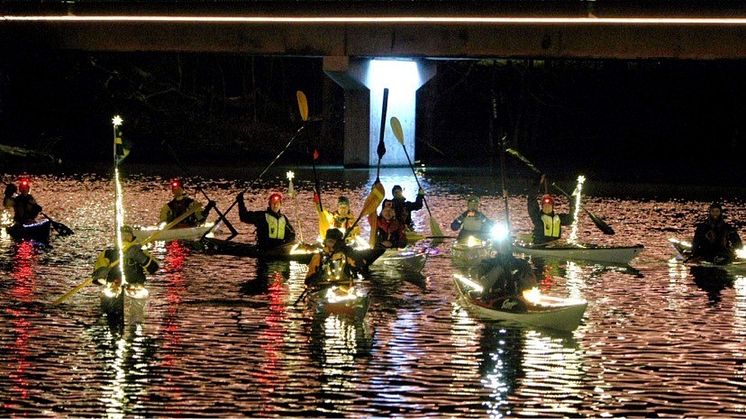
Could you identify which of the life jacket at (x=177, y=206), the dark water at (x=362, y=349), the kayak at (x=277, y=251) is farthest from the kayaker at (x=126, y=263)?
the life jacket at (x=177, y=206)

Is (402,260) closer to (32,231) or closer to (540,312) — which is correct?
(540,312)

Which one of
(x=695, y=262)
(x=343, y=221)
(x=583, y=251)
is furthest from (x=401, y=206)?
(x=695, y=262)

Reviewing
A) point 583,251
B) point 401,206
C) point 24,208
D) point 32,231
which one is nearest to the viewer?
point 583,251

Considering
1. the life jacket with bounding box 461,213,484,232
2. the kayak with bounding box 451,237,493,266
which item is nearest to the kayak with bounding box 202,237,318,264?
the kayak with bounding box 451,237,493,266

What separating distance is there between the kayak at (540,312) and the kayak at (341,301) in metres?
1.45

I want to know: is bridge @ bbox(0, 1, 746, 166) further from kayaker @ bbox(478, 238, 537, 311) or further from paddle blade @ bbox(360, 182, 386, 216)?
kayaker @ bbox(478, 238, 537, 311)

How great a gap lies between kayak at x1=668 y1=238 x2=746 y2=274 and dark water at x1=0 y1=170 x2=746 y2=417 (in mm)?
326

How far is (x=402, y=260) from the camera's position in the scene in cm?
2420

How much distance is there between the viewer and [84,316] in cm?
1869

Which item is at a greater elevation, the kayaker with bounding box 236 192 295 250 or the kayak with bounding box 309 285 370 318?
the kayaker with bounding box 236 192 295 250

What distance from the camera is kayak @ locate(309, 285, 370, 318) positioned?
19.0 m

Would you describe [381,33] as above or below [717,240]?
above

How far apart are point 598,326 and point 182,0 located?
31.5 m

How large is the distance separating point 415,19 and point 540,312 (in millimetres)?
28034
